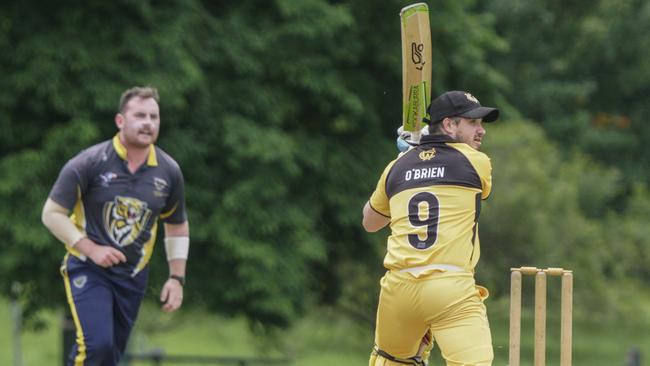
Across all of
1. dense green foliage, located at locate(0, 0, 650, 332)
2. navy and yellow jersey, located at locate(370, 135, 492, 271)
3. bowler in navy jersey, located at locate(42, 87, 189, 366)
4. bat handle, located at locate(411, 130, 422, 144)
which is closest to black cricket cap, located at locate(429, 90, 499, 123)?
navy and yellow jersey, located at locate(370, 135, 492, 271)

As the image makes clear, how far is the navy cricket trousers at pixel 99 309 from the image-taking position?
6574mm

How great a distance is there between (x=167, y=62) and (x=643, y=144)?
46.5ft

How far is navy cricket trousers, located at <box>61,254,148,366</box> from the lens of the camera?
657cm

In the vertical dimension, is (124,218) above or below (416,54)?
below

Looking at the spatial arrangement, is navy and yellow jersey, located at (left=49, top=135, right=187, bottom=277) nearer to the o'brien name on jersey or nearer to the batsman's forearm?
the batsman's forearm

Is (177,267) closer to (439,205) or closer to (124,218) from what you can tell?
(124,218)

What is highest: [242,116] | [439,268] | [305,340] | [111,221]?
[242,116]

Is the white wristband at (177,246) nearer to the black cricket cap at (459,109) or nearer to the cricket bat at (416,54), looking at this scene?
the cricket bat at (416,54)

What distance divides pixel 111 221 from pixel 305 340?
690 inches

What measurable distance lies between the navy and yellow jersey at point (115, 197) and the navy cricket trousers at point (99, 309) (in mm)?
74

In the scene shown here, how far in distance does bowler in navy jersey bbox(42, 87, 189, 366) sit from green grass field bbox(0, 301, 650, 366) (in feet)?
20.9

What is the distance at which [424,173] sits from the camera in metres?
5.55

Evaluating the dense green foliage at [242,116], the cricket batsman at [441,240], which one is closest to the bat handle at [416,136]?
the cricket batsman at [441,240]

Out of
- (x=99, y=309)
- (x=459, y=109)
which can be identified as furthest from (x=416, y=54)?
(x=99, y=309)
